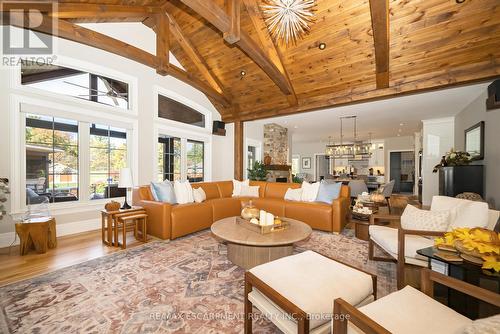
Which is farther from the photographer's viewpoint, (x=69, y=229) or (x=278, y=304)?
(x=69, y=229)

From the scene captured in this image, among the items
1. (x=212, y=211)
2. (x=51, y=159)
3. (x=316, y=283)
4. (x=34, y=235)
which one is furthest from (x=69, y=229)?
(x=316, y=283)

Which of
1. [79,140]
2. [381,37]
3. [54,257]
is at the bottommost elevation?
[54,257]

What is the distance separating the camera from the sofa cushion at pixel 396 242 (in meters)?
1.92

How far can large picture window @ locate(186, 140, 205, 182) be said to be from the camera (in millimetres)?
6006

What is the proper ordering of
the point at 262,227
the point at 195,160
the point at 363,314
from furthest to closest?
1. the point at 195,160
2. the point at 262,227
3. the point at 363,314

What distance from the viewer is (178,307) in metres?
1.70

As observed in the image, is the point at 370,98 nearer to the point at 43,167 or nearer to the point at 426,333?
the point at 426,333

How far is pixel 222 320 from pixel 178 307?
15.8 inches

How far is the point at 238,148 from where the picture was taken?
21.0ft

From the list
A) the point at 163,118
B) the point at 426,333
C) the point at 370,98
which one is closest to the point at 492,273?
the point at 426,333

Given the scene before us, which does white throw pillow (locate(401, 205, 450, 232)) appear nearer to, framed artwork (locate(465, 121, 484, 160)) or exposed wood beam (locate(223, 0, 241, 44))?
exposed wood beam (locate(223, 0, 241, 44))

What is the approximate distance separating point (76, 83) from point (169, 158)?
2.38 meters

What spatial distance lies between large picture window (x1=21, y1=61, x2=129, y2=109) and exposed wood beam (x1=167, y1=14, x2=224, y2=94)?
160cm

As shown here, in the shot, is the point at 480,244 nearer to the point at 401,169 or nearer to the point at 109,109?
the point at 109,109
